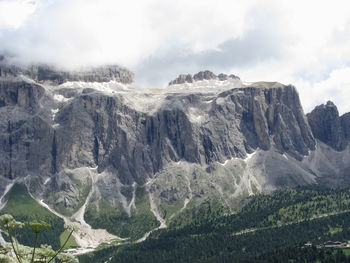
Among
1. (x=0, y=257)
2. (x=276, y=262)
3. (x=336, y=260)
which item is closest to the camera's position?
(x=0, y=257)

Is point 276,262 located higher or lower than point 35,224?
lower

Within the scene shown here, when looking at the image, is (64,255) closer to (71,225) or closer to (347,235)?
(71,225)

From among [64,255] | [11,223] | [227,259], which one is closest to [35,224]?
[11,223]

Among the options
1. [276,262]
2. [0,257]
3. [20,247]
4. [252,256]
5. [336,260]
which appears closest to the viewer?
[0,257]

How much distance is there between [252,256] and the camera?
192 meters

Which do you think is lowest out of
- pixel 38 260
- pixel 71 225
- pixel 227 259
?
pixel 227 259

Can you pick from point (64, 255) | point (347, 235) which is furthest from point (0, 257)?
point (347, 235)

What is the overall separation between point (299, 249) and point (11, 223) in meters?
170

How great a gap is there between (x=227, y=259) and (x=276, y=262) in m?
→ 34.7

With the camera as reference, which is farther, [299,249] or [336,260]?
[299,249]

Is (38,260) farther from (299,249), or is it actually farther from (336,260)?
(299,249)

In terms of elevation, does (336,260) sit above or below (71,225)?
below

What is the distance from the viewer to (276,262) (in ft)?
557

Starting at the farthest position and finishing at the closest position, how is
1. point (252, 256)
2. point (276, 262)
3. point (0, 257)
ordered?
point (252, 256)
point (276, 262)
point (0, 257)
